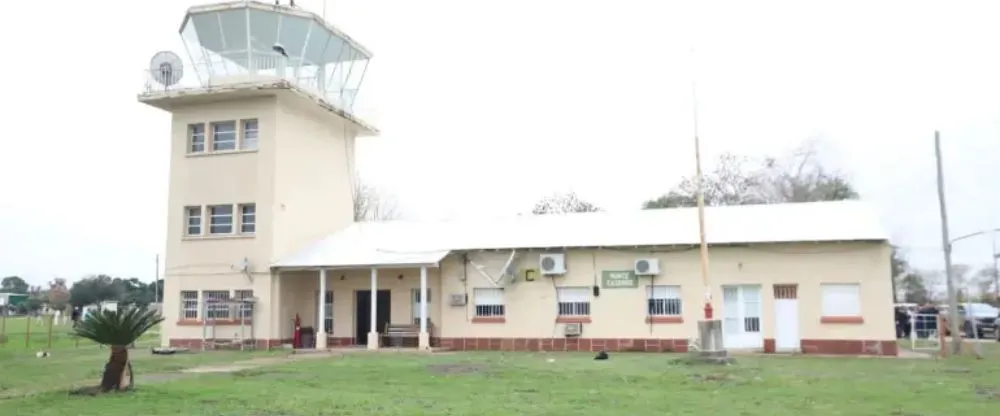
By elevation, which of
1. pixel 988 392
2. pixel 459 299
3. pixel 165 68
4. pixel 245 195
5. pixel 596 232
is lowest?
pixel 988 392

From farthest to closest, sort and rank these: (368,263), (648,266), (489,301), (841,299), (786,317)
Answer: (489,301)
(368,263)
(648,266)
(786,317)
(841,299)

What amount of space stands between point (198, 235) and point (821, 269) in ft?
61.8

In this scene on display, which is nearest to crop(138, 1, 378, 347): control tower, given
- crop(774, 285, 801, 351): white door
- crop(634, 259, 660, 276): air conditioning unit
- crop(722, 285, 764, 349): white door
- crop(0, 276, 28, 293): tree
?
crop(634, 259, 660, 276): air conditioning unit

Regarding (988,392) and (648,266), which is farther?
(648,266)

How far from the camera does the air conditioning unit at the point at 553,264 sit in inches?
946

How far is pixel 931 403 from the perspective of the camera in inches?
430

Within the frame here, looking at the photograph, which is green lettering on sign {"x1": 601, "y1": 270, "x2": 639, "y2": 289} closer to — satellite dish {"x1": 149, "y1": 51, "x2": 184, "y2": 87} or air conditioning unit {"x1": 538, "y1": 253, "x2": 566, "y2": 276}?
air conditioning unit {"x1": 538, "y1": 253, "x2": 566, "y2": 276}

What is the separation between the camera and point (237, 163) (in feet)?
85.8

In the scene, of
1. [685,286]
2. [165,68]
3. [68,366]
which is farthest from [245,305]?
[685,286]

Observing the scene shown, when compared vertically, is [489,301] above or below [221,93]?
below

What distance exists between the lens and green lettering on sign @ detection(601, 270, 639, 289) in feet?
77.8

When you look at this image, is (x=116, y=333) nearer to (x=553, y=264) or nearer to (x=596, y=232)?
(x=553, y=264)

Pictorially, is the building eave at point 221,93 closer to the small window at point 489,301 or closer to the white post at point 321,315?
the white post at point 321,315

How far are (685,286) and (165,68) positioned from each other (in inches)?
689
